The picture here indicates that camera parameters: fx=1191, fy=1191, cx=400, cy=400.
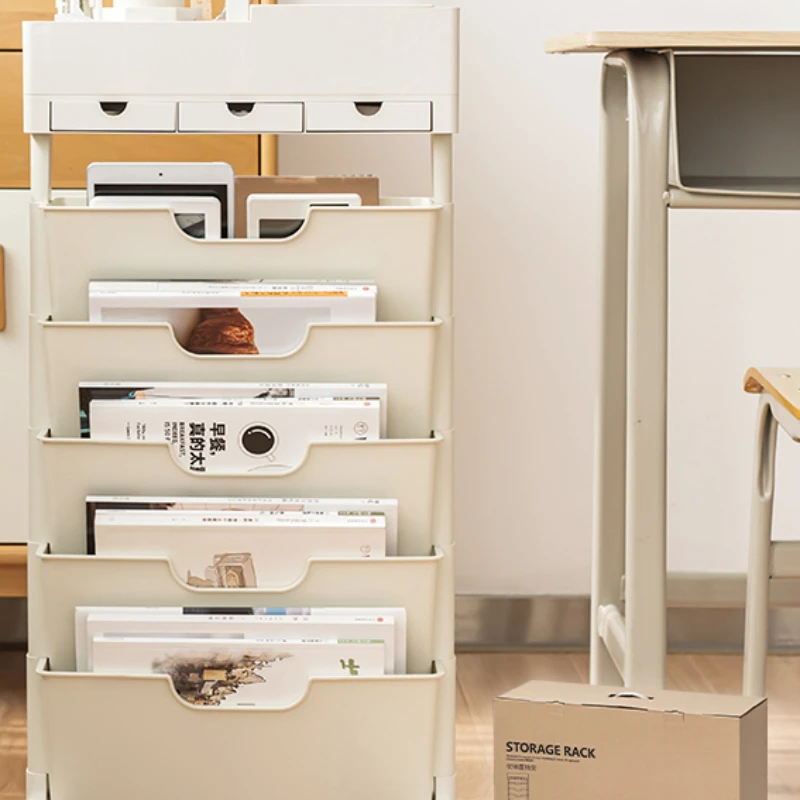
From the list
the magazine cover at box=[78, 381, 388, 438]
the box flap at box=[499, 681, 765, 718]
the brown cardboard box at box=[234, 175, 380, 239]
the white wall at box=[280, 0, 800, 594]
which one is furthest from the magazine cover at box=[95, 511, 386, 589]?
the white wall at box=[280, 0, 800, 594]

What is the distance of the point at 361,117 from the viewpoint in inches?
46.4

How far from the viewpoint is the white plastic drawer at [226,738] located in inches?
46.3

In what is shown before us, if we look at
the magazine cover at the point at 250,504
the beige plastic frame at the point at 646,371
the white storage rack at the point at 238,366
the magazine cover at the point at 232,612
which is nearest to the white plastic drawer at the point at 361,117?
the white storage rack at the point at 238,366

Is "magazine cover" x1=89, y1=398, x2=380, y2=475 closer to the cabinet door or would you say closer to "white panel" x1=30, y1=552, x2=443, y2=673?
"white panel" x1=30, y1=552, x2=443, y2=673

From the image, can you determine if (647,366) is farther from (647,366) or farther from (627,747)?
(627,747)

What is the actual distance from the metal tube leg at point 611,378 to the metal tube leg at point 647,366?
28cm

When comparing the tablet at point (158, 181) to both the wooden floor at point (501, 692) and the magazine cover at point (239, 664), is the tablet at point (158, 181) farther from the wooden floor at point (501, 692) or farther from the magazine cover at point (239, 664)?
the wooden floor at point (501, 692)

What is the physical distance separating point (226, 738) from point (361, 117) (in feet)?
2.07

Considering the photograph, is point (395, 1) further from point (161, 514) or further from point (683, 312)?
point (161, 514)

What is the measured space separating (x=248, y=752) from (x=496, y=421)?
94cm

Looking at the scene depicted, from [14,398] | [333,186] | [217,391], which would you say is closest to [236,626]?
[217,391]

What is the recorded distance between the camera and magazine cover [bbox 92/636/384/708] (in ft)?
3.84

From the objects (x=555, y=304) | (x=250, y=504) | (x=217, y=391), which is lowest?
(x=250, y=504)

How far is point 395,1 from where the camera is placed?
1.87m
